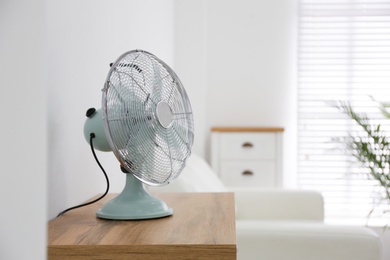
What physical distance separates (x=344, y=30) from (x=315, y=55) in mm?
273

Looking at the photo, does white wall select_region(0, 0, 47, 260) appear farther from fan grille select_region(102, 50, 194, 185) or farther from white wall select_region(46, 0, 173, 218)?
white wall select_region(46, 0, 173, 218)

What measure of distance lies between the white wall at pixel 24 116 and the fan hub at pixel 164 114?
0.70 metres

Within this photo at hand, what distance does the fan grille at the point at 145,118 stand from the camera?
1399mm

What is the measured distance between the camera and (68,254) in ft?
3.88

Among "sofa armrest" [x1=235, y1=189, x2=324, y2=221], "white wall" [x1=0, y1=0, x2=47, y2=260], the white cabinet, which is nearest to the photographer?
"white wall" [x1=0, y1=0, x2=47, y2=260]

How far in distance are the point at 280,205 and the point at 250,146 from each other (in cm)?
100

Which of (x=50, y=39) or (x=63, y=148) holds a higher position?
(x=50, y=39)

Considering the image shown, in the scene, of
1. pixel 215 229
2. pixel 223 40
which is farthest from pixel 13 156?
pixel 223 40

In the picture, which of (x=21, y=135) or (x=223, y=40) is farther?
(x=223, y=40)

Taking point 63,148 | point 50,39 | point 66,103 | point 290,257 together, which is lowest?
point 290,257

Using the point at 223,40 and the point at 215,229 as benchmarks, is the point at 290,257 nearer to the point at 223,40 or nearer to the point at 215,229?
the point at 215,229

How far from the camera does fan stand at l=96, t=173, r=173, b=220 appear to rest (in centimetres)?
147

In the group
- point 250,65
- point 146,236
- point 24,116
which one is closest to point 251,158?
point 250,65

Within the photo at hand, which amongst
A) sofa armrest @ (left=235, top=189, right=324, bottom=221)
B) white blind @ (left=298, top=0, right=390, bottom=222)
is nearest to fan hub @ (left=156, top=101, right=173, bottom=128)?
sofa armrest @ (left=235, top=189, right=324, bottom=221)
